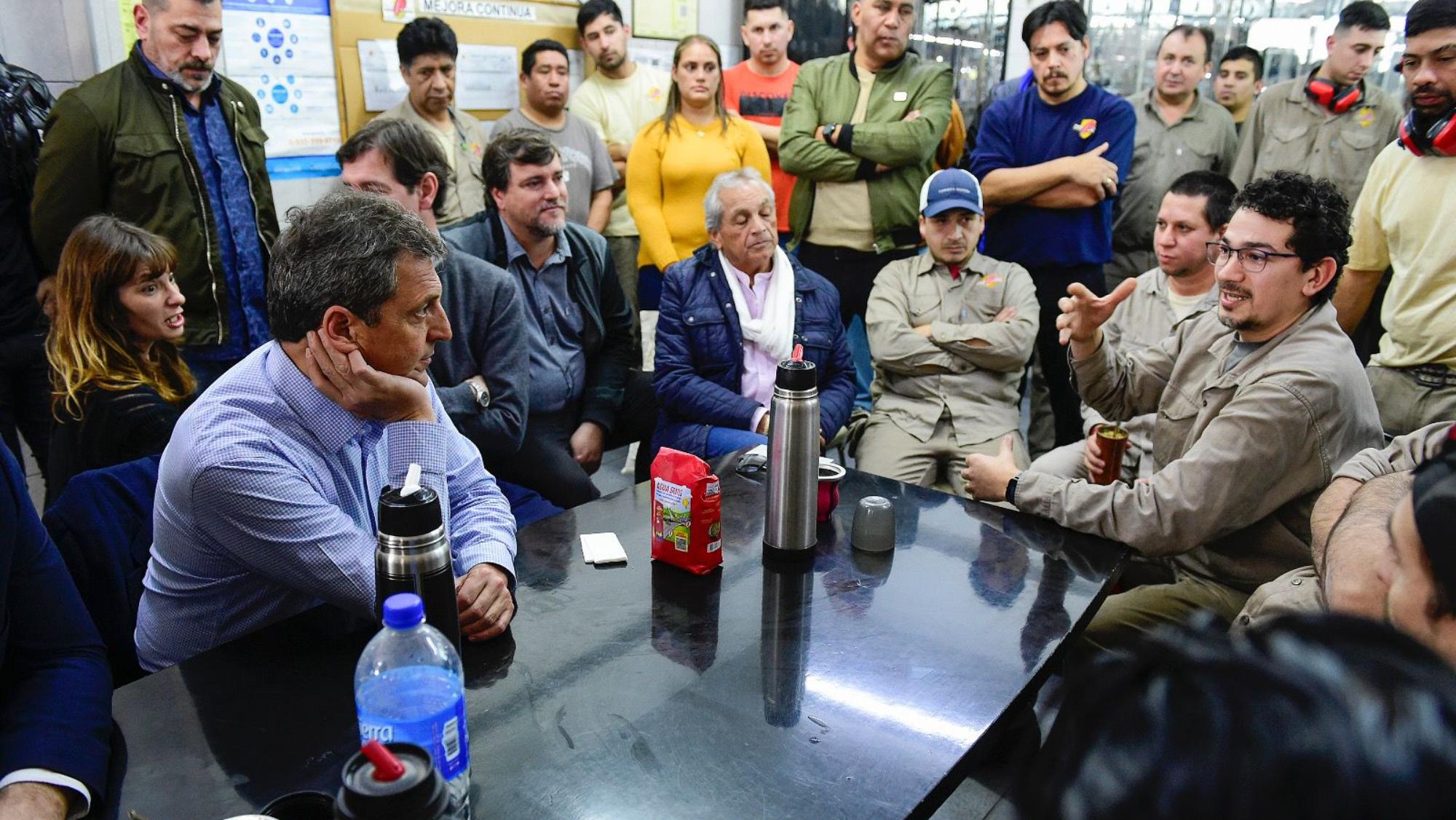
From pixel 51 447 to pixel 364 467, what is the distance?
110 cm

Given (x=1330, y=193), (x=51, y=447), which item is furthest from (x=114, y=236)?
(x=1330, y=193)

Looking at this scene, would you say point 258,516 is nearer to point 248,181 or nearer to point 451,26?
point 248,181

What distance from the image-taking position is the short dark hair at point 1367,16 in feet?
12.6

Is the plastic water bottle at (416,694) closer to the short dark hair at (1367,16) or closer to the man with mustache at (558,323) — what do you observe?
the man with mustache at (558,323)

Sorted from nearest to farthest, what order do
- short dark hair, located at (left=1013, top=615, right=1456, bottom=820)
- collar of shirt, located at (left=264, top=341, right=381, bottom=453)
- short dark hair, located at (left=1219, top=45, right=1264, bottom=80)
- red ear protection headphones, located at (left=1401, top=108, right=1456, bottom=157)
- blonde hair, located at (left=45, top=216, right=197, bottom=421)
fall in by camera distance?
short dark hair, located at (left=1013, top=615, right=1456, bottom=820), collar of shirt, located at (left=264, top=341, right=381, bottom=453), blonde hair, located at (left=45, top=216, right=197, bottom=421), red ear protection headphones, located at (left=1401, top=108, right=1456, bottom=157), short dark hair, located at (left=1219, top=45, right=1264, bottom=80)

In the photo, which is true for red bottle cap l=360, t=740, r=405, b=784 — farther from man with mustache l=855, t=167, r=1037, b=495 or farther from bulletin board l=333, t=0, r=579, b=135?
bulletin board l=333, t=0, r=579, b=135

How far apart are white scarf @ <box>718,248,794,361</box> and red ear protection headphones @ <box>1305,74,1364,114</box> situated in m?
2.60

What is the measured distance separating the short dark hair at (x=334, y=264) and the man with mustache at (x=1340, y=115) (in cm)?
382

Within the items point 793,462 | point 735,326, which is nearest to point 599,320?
point 735,326

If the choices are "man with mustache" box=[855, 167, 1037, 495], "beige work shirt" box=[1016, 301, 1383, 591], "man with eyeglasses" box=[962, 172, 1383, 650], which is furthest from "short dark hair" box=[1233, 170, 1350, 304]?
"man with mustache" box=[855, 167, 1037, 495]

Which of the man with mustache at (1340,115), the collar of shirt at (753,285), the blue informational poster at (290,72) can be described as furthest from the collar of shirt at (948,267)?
the blue informational poster at (290,72)

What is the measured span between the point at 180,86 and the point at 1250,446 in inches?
116

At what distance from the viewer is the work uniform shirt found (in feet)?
8.79

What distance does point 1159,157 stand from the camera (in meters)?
4.18
